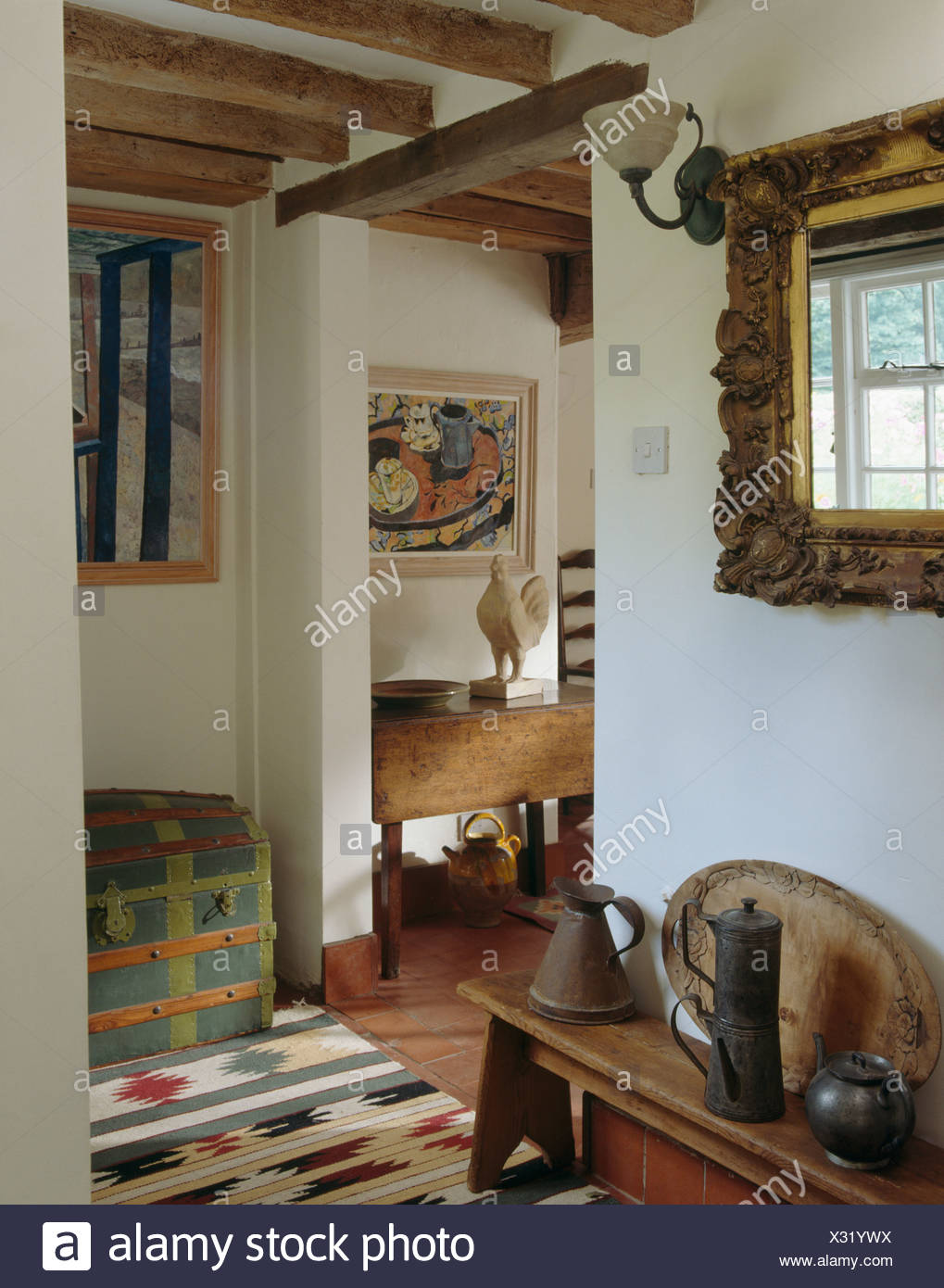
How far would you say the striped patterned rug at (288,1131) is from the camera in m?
2.70

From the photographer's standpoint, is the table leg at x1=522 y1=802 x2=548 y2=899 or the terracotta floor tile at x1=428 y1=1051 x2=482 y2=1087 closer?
the terracotta floor tile at x1=428 y1=1051 x2=482 y2=1087

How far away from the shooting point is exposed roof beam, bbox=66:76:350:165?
314 cm

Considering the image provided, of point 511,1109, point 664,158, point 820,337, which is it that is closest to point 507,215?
point 664,158

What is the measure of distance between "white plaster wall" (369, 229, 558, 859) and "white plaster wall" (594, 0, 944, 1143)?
1.94 metres

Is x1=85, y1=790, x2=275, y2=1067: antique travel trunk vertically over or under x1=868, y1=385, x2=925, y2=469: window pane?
under

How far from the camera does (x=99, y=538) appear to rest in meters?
3.93

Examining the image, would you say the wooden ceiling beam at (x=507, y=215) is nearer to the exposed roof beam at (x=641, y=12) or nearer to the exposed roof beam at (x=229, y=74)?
the exposed roof beam at (x=229, y=74)

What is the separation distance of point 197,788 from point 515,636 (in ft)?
4.09

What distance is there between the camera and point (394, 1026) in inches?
145

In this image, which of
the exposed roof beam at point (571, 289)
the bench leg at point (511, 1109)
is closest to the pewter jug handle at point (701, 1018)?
the bench leg at point (511, 1109)

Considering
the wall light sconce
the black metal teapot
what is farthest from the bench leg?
the wall light sconce

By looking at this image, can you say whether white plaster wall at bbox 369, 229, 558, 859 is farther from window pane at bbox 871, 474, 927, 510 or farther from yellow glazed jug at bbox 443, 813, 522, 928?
window pane at bbox 871, 474, 927, 510

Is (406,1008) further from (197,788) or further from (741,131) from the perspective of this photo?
(741,131)
